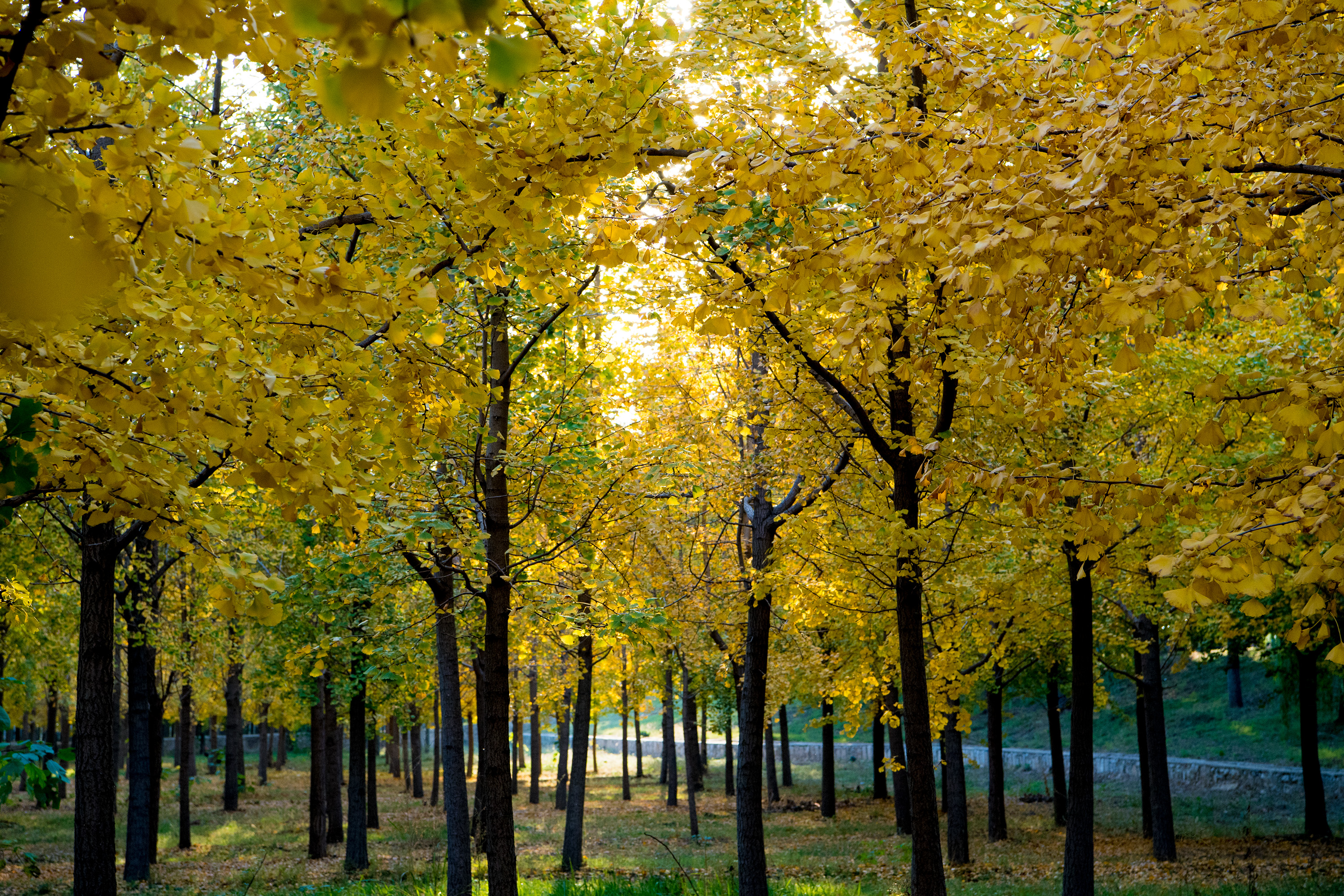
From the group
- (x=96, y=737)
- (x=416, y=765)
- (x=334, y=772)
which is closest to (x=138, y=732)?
(x=96, y=737)

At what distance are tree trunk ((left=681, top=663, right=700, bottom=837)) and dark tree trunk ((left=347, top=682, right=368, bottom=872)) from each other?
6620 mm

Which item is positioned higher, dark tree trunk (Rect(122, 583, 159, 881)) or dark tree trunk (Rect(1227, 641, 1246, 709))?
dark tree trunk (Rect(122, 583, 159, 881))

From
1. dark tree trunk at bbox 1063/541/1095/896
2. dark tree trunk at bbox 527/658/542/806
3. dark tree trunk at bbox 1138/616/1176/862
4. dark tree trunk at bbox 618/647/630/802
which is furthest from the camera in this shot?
dark tree trunk at bbox 527/658/542/806

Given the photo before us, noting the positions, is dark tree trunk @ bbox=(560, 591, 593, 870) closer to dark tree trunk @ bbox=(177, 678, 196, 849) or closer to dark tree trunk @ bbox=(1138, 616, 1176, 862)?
dark tree trunk @ bbox=(177, 678, 196, 849)

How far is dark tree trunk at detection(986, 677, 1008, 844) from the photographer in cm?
1748

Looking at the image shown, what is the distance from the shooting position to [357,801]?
1496cm

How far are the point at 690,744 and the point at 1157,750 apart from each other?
32.5 ft

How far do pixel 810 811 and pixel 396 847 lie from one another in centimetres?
1182

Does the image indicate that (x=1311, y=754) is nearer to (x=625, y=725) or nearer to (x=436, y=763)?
(x=625, y=725)

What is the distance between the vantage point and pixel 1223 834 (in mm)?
18344

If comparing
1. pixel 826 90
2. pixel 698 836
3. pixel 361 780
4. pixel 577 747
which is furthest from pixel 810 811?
pixel 826 90

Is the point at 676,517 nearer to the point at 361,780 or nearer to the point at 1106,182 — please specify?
the point at 361,780

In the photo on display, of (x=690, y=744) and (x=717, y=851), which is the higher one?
(x=690, y=744)

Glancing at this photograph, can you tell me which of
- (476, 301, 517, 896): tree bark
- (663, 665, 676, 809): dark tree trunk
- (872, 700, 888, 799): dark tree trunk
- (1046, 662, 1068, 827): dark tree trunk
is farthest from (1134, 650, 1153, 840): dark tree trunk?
(476, 301, 517, 896): tree bark
